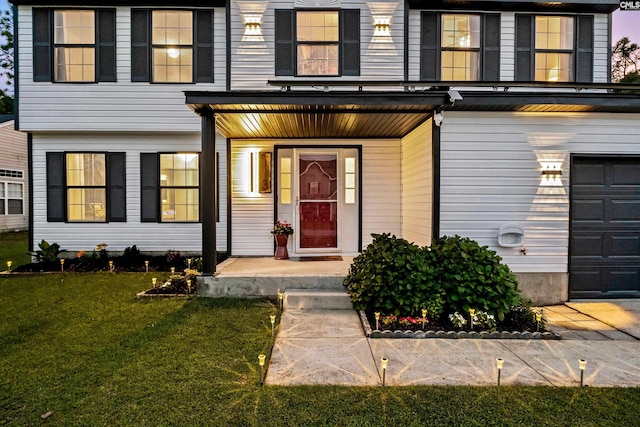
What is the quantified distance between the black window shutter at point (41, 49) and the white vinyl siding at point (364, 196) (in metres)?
4.03

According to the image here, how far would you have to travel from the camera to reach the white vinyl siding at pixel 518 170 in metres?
5.18

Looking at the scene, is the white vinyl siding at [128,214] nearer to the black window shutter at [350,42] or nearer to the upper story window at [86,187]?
the upper story window at [86,187]

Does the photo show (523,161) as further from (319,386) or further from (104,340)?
(104,340)

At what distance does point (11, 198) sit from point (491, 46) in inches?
677

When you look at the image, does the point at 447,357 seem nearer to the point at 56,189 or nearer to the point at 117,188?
the point at 117,188

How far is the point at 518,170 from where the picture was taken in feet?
17.1

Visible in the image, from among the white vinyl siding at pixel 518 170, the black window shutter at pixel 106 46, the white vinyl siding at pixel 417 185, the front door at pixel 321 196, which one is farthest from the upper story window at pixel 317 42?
the black window shutter at pixel 106 46

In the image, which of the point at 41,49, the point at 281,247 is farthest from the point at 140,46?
the point at 281,247

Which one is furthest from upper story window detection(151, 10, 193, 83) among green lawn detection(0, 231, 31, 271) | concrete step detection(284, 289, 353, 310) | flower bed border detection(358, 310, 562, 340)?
flower bed border detection(358, 310, 562, 340)

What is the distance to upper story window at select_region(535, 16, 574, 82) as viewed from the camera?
7180 mm

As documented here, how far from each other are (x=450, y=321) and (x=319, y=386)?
81.1 inches

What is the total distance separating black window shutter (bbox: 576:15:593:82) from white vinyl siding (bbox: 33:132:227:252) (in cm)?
796

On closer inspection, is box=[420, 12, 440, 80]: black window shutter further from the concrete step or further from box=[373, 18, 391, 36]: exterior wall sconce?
the concrete step

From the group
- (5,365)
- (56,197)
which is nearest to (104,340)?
(5,365)
